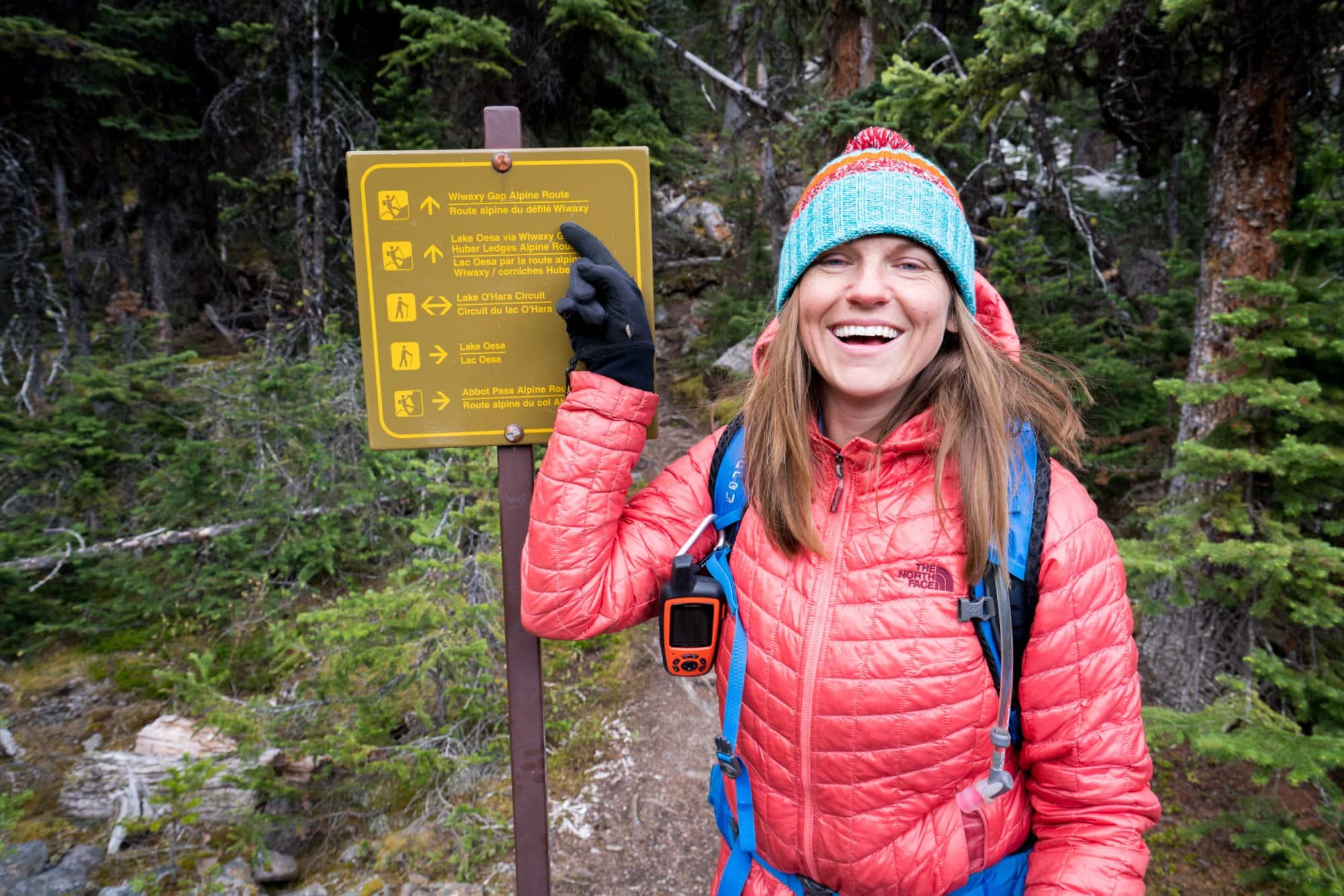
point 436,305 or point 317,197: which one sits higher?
point 317,197

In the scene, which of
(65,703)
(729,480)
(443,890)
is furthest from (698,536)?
(65,703)

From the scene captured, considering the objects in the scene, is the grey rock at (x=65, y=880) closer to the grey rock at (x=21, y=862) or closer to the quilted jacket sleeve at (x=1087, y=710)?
the grey rock at (x=21, y=862)

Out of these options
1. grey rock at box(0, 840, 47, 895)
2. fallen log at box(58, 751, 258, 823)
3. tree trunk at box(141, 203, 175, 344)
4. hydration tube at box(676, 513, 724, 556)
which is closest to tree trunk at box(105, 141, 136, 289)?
tree trunk at box(141, 203, 175, 344)

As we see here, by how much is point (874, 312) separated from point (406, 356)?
1.39 meters

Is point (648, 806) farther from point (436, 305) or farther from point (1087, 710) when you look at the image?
point (436, 305)

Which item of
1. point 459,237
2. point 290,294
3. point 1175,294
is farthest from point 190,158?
point 1175,294

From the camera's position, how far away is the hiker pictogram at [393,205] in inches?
82.4

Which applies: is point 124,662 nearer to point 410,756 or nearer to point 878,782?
point 410,756

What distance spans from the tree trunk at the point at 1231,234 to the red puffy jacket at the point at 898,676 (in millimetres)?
2808

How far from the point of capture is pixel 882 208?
1.71m

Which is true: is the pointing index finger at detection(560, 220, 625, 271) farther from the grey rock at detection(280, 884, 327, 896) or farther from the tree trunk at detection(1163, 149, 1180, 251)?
the tree trunk at detection(1163, 149, 1180, 251)

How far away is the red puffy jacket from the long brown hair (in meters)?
0.06

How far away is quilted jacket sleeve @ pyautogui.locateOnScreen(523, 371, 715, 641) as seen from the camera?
1888 millimetres

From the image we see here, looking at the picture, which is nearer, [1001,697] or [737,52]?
[1001,697]
